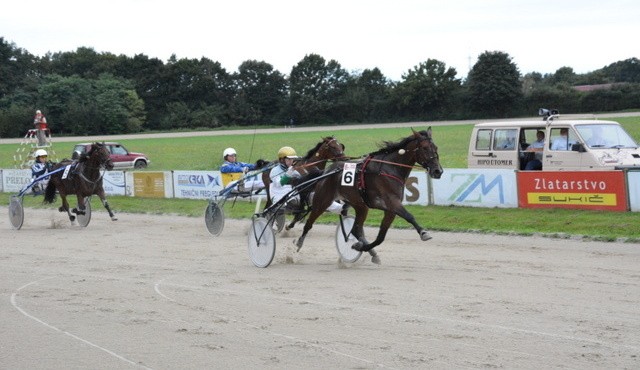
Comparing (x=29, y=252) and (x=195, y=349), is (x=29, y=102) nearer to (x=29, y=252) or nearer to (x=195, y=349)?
(x=29, y=252)

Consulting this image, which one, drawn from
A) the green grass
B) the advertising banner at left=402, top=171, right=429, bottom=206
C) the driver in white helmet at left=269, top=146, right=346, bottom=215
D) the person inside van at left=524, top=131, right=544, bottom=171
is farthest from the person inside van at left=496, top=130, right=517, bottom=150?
the green grass

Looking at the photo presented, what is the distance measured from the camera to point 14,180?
31828mm

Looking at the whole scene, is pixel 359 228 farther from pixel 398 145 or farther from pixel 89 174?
pixel 89 174

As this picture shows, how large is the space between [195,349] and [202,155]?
4043cm

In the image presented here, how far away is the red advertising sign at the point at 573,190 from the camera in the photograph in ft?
51.3

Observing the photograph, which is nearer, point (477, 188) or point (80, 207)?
point (477, 188)

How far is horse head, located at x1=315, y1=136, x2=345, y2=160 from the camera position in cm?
1350

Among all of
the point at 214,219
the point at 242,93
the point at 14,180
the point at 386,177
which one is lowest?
the point at 214,219

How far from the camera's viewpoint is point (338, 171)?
460 inches

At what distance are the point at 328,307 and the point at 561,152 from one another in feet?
31.8

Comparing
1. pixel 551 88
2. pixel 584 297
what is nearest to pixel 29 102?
pixel 551 88

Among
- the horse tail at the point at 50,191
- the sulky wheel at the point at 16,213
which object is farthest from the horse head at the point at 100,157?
the sulky wheel at the point at 16,213

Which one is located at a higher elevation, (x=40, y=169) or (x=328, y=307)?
(x=40, y=169)

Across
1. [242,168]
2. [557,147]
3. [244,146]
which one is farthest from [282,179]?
[244,146]
